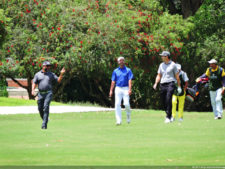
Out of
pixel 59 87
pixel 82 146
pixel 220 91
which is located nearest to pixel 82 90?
pixel 59 87

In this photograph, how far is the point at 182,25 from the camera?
107 ft

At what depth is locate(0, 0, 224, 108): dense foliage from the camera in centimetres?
3003

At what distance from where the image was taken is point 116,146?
10.8 m

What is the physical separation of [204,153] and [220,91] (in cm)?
878

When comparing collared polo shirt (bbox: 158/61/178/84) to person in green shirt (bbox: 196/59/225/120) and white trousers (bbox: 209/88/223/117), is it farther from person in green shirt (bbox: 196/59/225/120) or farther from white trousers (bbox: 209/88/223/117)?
white trousers (bbox: 209/88/223/117)

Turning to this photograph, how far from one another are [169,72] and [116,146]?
18.3 ft

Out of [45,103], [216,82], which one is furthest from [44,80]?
[216,82]

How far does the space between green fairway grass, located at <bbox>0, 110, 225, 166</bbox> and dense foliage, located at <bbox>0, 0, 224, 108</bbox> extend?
50.4ft

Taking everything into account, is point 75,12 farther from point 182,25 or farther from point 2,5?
point 182,25

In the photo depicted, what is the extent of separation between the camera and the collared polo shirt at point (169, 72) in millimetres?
15984

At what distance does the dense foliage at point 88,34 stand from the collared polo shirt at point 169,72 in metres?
13.7

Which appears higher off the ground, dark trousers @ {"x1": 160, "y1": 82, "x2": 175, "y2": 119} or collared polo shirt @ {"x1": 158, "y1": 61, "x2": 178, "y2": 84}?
collared polo shirt @ {"x1": 158, "y1": 61, "x2": 178, "y2": 84}

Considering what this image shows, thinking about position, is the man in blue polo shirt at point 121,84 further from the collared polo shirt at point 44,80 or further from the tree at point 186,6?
the tree at point 186,6

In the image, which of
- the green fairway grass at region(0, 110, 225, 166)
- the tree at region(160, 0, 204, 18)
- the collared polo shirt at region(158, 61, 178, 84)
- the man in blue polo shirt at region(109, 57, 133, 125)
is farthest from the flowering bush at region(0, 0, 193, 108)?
the green fairway grass at region(0, 110, 225, 166)
